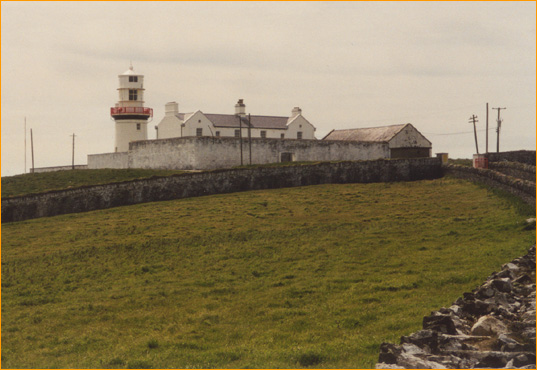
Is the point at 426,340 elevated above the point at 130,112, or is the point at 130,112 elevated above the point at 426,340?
the point at 130,112

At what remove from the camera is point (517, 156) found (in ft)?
211

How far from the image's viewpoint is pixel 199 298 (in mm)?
21438

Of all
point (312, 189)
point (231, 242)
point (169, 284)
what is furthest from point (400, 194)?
point (169, 284)

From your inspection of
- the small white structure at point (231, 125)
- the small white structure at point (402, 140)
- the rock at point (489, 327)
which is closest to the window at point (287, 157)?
the small white structure at point (231, 125)

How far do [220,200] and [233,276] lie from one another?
61.2 ft

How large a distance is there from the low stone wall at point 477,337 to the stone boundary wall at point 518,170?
3252 cm

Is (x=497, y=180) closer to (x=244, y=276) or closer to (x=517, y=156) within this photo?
(x=244, y=276)

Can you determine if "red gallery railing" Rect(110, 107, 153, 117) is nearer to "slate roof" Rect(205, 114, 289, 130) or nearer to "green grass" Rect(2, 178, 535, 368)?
"slate roof" Rect(205, 114, 289, 130)

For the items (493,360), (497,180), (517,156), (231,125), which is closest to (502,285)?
(493,360)

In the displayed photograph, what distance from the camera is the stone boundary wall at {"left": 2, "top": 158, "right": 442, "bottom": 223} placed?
4297 centimetres

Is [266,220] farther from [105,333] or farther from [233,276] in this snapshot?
[105,333]

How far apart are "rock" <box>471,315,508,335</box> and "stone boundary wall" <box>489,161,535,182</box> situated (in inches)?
1340

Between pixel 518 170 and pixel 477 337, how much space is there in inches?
1536

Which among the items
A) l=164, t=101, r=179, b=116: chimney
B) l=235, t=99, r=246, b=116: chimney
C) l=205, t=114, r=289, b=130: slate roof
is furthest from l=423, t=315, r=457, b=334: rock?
l=235, t=99, r=246, b=116: chimney
